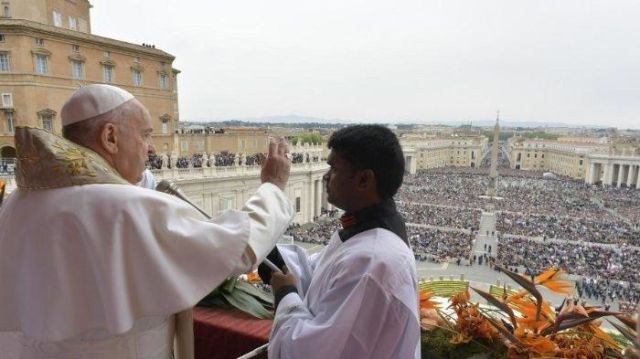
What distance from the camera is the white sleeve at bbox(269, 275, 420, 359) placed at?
4.03 ft

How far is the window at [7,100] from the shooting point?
1440 centimetres

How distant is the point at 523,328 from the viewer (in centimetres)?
170

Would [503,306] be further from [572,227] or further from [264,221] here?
[572,227]

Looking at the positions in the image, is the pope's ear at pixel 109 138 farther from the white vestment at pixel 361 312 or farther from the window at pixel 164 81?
the window at pixel 164 81

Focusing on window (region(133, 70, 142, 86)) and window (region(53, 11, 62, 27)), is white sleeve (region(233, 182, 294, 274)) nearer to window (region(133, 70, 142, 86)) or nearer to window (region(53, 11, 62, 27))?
window (region(53, 11, 62, 27))

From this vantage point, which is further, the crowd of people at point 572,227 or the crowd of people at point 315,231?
the crowd of people at point 572,227

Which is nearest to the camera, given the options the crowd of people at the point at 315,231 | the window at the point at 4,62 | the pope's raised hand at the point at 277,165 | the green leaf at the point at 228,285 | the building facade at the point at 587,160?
the pope's raised hand at the point at 277,165

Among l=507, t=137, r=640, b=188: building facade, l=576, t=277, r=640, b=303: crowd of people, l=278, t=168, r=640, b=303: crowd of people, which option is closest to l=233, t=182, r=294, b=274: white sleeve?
l=576, t=277, r=640, b=303: crowd of people

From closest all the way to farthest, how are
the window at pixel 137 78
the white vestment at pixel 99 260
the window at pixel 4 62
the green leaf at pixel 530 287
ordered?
the white vestment at pixel 99 260
the green leaf at pixel 530 287
the window at pixel 4 62
the window at pixel 137 78

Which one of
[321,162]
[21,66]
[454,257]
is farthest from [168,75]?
[454,257]

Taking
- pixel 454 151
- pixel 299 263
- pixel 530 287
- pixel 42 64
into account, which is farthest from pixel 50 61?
pixel 454 151

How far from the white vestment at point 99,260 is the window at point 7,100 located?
54.4 feet

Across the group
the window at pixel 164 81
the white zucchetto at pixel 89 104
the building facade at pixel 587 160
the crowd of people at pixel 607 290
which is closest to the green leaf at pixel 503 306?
the white zucchetto at pixel 89 104

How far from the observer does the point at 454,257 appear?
54.0 feet
